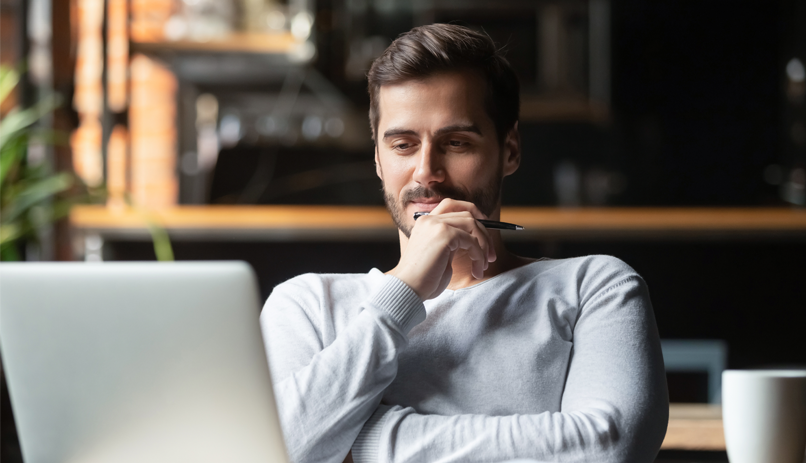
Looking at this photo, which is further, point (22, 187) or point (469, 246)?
point (22, 187)

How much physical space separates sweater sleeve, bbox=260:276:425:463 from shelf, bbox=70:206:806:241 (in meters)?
1.46

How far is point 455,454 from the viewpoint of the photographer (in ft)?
2.88

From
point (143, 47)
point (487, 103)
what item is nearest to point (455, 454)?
point (487, 103)

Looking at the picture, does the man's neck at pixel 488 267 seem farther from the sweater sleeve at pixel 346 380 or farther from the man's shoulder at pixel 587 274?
the sweater sleeve at pixel 346 380

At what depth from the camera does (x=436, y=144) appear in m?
1.08

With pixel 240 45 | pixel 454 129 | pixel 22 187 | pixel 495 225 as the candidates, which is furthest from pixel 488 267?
pixel 240 45

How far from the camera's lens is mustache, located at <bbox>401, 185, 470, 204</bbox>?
108cm

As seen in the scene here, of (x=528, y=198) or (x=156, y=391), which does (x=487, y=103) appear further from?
(x=528, y=198)

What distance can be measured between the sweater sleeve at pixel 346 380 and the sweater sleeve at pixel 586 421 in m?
0.04

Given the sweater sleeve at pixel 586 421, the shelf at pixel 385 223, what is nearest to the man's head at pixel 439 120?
the sweater sleeve at pixel 586 421

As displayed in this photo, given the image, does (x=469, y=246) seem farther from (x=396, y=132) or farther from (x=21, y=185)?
(x=21, y=185)

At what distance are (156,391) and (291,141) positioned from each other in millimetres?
2936

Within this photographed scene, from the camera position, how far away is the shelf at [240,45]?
279 centimetres

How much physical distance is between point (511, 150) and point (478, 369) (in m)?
0.36
